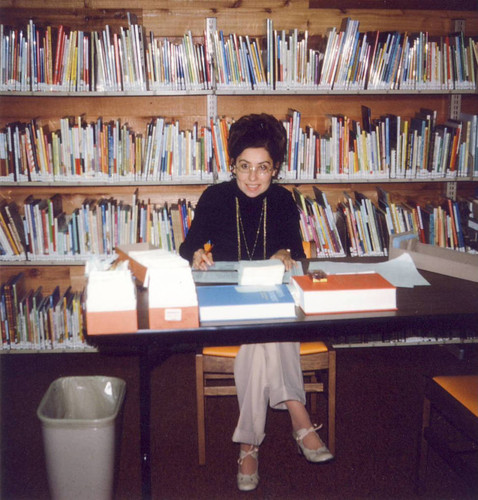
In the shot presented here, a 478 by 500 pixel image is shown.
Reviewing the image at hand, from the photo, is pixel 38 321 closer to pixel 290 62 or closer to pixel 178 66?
pixel 178 66

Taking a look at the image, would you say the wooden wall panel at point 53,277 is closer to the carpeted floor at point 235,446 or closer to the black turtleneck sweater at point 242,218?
the carpeted floor at point 235,446

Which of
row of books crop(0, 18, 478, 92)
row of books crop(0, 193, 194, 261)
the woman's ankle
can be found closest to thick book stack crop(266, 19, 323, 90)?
row of books crop(0, 18, 478, 92)

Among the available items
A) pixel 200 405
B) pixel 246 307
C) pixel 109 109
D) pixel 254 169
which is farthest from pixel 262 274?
pixel 109 109

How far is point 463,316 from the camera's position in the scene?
4.80 ft

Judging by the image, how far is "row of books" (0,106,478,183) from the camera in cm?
277

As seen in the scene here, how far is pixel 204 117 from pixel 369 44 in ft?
3.15

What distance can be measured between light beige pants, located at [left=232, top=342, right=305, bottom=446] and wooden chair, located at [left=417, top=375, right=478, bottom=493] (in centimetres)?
44

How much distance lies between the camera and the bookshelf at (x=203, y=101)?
2877mm

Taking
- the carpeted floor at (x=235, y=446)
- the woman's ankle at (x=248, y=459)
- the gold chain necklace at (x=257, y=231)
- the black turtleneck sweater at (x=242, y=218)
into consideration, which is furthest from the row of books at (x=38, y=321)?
the woman's ankle at (x=248, y=459)

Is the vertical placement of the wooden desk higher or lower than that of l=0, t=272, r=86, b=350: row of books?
higher

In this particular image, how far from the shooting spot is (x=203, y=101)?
3.06 meters

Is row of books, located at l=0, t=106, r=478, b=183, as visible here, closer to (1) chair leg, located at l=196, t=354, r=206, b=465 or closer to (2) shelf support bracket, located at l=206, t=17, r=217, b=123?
(2) shelf support bracket, located at l=206, t=17, r=217, b=123

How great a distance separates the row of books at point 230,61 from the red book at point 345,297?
1578mm

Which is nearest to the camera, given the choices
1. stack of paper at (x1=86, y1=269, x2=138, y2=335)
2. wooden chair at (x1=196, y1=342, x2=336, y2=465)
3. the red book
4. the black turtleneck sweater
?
stack of paper at (x1=86, y1=269, x2=138, y2=335)
